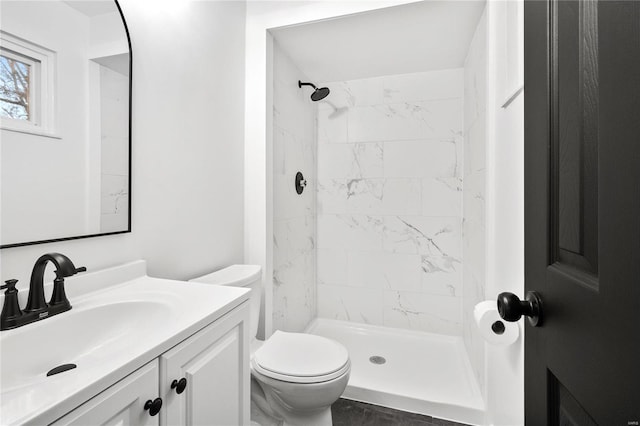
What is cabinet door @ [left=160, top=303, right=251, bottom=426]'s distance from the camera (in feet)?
2.27

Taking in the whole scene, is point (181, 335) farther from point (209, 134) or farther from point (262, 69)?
point (262, 69)

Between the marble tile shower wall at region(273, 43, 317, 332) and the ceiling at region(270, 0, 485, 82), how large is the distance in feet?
0.64

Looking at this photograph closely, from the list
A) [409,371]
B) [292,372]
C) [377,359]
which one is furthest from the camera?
[377,359]

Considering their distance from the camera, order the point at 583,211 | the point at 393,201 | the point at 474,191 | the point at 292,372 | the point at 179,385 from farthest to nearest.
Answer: the point at 393,201, the point at 474,191, the point at 292,372, the point at 179,385, the point at 583,211

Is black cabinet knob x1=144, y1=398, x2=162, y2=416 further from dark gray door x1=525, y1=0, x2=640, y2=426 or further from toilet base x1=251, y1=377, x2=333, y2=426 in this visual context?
toilet base x1=251, y1=377, x2=333, y2=426

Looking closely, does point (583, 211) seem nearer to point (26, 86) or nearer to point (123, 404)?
point (123, 404)

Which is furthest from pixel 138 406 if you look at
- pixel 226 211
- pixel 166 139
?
pixel 226 211

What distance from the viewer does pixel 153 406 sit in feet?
2.06

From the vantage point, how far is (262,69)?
1789 millimetres

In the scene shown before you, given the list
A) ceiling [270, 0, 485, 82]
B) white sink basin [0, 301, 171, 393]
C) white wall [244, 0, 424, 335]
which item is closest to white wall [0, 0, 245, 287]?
white wall [244, 0, 424, 335]

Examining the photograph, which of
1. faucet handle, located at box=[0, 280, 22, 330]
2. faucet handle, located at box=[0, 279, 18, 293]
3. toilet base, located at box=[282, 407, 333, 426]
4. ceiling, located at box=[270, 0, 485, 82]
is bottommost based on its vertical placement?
toilet base, located at box=[282, 407, 333, 426]

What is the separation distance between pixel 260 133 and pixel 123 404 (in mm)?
1482

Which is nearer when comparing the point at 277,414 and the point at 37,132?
the point at 37,132

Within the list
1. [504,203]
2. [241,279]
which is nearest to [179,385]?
[241,279]
